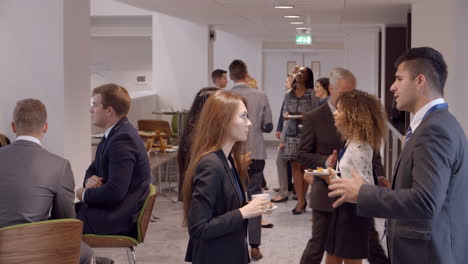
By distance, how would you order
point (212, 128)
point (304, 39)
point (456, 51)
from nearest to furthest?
1. point (212, 128)
2. point (456, 51)
3. point (304, 39)

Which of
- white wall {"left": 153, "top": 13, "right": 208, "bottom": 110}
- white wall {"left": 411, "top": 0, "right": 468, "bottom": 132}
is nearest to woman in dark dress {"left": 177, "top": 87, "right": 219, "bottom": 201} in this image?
white wall {"left": 411, "top": 0, "right": 468, "bottom": 132}

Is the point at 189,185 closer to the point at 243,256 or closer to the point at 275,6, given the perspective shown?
the point at 243,256

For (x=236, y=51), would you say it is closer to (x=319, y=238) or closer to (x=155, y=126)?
(x=155, y=126)

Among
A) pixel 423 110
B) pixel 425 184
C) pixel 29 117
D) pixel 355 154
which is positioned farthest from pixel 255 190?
pixel 425 184

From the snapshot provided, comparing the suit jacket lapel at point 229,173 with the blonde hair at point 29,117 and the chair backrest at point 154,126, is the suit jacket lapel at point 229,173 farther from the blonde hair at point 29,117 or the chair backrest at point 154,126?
the chair backrest at point 154,126

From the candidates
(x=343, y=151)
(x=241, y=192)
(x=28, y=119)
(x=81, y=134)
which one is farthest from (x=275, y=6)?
(x=241, y=192)

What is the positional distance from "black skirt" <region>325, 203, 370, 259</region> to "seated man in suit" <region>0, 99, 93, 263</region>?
5.23ft

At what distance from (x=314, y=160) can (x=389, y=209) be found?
218cm

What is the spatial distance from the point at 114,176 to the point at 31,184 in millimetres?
733

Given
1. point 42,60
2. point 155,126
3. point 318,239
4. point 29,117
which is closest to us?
point 29,117

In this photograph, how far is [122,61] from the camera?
71.9ft

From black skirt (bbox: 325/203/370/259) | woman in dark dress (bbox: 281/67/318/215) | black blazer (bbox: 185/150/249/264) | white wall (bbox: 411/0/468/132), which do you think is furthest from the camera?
woman in dark dress (bbox: 281/67/318/215)

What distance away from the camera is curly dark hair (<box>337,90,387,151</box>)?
13.3 feet

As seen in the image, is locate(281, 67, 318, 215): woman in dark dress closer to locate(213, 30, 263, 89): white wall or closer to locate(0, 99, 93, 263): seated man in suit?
locate(0, 99, 93, 263): seated man in suit
